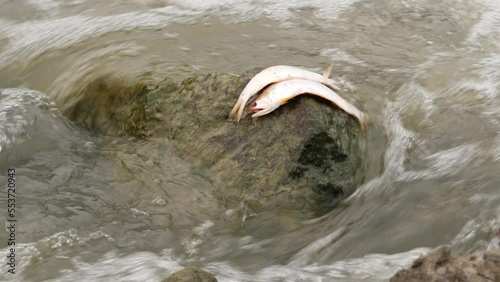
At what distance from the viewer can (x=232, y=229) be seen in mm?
4352

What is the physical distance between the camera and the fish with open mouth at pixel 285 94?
14.9 ft

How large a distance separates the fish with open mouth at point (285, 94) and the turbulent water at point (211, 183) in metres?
0.57

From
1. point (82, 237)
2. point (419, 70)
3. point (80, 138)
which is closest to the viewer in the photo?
point (82, 237)

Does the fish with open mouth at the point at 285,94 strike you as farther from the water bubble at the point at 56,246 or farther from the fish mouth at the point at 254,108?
the water bubble at the point at 56,246

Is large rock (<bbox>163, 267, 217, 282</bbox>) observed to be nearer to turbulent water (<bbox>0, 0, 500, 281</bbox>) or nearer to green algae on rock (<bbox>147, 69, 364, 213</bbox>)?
turbulent water (<bbox>0, 0, 500, 281</bbox>)

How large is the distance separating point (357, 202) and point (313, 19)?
3461 millimetres

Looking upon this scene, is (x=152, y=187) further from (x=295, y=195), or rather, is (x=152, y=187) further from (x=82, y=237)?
(x=295, y=195)

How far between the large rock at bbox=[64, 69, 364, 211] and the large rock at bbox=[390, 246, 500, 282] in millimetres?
1570

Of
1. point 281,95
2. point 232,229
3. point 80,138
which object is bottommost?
point 232,229

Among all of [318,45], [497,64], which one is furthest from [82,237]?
[497,64]

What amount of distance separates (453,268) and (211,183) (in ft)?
6.87

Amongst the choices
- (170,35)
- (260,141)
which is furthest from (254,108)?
(170,35)

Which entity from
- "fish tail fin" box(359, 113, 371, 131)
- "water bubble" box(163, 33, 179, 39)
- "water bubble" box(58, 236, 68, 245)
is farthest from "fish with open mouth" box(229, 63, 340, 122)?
"water bubble" box(163, 33, 179, 39)

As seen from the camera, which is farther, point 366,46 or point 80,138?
point 366,46
